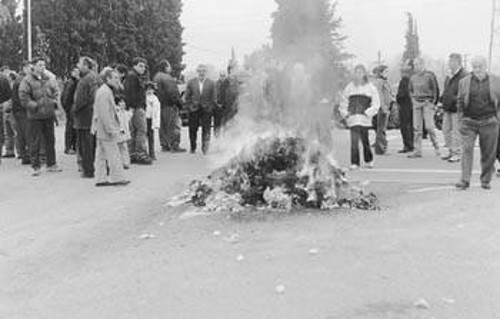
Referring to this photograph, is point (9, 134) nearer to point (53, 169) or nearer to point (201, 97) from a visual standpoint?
point (53, 169)

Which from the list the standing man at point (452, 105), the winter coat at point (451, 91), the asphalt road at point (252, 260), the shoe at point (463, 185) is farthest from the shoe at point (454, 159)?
the shoe at point (463, 185)

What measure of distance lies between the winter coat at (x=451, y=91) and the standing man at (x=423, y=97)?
912mm

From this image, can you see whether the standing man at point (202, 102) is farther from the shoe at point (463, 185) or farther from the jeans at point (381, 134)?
the shoe at point (463, 185)

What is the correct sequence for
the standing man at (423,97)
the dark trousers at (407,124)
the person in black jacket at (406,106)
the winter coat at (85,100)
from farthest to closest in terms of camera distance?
the dark trousers at (407,124) < the person in black jacket at (406,106) < the standing man at (423,97) < the winter coat at (85,100)

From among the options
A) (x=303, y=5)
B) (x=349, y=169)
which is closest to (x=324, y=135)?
(x=303, y=5)

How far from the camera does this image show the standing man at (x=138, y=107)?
13430 millimetres

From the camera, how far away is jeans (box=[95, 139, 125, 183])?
11.1 metres

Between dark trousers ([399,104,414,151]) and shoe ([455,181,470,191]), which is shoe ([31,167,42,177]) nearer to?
shoe ([455,181,470,191])

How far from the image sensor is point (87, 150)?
1200 cm

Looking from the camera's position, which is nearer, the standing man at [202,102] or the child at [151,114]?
the child at [151,114]

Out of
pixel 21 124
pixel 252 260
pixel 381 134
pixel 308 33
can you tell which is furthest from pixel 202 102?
pixel 252 260

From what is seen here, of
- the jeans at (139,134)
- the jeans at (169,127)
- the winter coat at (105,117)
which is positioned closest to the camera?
the winter coat at (105,117)

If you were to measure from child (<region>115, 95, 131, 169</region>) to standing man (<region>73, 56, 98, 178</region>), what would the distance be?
1.52ft

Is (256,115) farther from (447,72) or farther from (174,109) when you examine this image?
(174,109)
